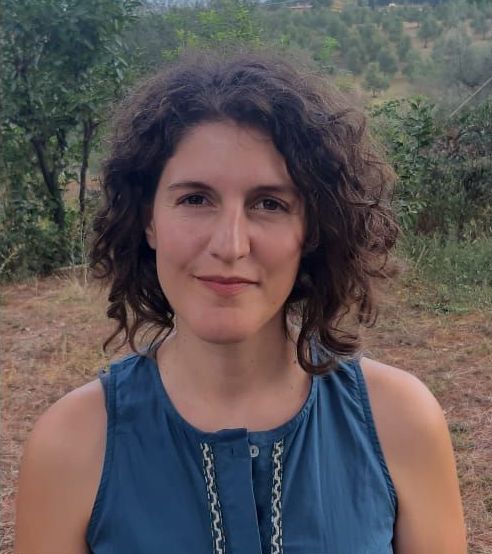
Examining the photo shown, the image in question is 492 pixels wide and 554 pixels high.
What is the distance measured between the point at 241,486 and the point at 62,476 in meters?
0.29

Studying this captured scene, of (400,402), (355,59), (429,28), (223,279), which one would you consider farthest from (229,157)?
(429,28)

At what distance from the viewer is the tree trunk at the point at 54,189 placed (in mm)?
7047

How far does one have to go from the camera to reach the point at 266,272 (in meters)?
1.23

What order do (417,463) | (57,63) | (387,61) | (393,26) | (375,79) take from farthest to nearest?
(393,26) → (387,61) → (375,79) → (57,63) → (417,463)

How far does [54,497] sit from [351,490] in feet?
1.58

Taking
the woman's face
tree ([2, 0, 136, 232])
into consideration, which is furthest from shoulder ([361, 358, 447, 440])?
tree ([2, 0, 136, 232])

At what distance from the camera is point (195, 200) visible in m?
1.23

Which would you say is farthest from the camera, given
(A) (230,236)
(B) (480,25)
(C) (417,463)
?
(B) (480,25)

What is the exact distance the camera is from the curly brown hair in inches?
50.4

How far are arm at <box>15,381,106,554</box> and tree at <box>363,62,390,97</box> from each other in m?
15.4

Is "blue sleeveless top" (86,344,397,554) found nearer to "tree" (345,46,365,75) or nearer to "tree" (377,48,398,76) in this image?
"tree" (345,46,365,75)

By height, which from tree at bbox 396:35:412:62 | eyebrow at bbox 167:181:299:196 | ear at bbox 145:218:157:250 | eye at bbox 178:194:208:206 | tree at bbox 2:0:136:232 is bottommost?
ear at bbox 145:218:157:250

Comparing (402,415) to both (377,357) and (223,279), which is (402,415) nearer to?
(223,279)

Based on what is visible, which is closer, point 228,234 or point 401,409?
point 228,234
